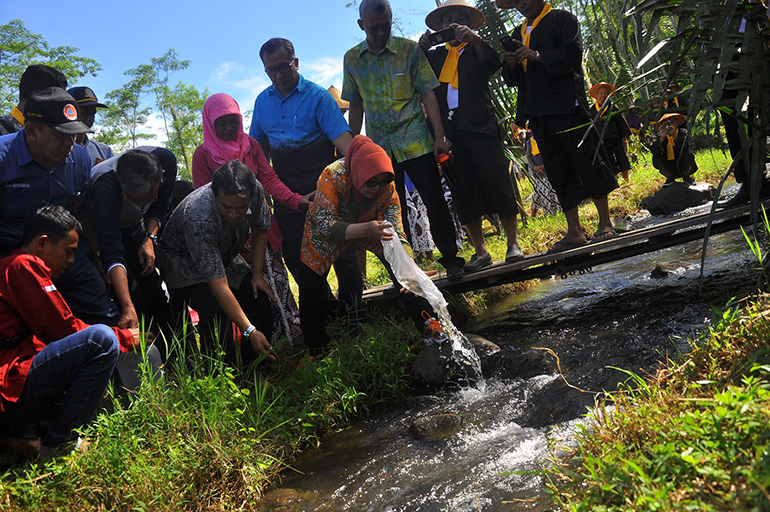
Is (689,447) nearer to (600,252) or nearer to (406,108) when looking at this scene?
(600,252)

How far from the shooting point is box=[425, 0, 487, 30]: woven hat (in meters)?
4.91

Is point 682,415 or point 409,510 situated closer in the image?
point 682,415

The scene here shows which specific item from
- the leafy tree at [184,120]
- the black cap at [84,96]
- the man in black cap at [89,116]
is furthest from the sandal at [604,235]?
the leafy tree at [184,120]

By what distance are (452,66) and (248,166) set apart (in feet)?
5.94

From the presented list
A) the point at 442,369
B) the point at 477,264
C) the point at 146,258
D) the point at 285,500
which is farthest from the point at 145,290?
the point at 477,264

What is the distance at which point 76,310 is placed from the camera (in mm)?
3520

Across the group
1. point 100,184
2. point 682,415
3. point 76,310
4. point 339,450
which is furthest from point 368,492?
point 100,184

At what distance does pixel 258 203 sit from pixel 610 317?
277 cm

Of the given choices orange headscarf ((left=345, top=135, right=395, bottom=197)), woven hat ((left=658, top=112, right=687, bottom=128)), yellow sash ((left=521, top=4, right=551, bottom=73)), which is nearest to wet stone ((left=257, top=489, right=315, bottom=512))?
orange headscarf ((left=345, top=135, right=395, bottom=197))

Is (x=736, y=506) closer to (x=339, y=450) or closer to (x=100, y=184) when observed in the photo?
(x=339, y=450)

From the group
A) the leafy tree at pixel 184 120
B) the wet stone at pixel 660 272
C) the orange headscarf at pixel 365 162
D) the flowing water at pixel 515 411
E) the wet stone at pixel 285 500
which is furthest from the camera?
the leafy tree at pixel 184 120

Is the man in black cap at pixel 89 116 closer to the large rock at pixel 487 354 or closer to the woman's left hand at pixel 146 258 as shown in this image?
the woman's left hand at pixel 146 258

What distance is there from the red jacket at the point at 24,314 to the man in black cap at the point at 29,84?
164cm

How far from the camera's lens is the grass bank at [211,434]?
2604 mm
